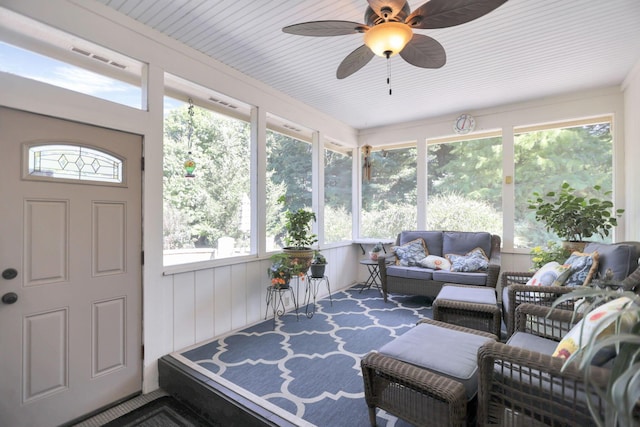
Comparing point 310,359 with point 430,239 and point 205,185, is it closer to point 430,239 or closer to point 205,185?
point 205,185

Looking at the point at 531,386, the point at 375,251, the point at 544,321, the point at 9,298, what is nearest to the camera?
the point at 531,386

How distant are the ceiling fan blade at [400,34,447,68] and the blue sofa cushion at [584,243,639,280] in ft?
6.30

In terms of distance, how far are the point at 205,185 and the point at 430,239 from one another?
330cm

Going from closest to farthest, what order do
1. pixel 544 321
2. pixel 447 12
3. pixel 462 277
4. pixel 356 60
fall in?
1. pixel 447 12
2. pixel 544 321
3. pixel 356 60
4. pixel 462 277

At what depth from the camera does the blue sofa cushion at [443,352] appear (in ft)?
5.00

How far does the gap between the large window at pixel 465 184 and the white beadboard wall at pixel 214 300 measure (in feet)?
8.81

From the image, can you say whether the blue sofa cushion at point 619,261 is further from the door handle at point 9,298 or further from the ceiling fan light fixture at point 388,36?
the door handle at point 9,298

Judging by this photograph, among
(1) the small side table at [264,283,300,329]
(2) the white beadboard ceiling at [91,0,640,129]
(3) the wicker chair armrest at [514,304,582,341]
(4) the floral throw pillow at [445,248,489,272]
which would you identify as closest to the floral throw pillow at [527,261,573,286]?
(3) the wicker chair armrest at [514,304,582,341]

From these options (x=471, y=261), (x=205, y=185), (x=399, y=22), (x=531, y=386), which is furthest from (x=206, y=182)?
(x=471, y=261)

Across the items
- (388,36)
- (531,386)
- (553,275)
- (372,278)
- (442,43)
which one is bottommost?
(372,278)

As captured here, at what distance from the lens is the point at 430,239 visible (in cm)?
457

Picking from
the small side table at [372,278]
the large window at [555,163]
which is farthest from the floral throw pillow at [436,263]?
the large window at [555,163]

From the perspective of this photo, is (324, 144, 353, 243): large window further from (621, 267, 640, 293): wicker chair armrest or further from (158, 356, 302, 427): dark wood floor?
(621, 267, 640, 293): wicker chair armrest

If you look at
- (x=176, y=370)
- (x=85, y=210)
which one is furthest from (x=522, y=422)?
(x=85, y=210)
